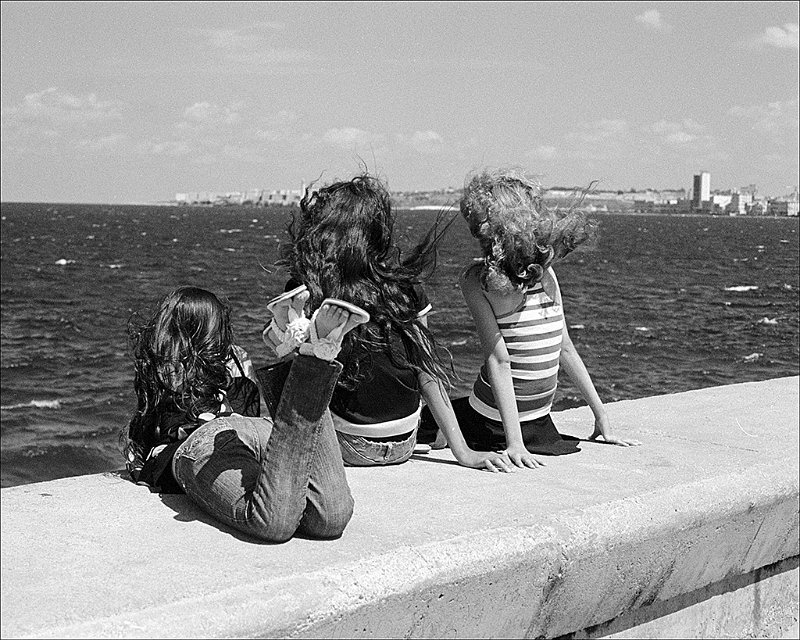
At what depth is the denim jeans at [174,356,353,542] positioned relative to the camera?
9.18 ft

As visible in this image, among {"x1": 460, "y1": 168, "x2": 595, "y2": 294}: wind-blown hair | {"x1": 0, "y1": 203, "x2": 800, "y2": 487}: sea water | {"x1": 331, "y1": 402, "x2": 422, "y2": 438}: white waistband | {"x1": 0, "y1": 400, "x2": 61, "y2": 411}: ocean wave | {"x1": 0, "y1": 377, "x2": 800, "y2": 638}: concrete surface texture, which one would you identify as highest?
{"x1": 460, "y1": 168, "x2": 595, "y2": 294}: wind-blown hair

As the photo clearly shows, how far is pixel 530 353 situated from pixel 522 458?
0.54 m

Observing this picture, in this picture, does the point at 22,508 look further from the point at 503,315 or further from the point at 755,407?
the point at 755,407

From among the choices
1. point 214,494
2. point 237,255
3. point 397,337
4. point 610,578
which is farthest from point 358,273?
point 237,255

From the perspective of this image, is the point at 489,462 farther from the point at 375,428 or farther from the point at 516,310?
the point at 516,310

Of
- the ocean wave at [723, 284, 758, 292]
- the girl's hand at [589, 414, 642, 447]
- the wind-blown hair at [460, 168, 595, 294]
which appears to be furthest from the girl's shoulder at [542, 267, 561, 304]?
the ocean wave at [723, 284, 758, 292]

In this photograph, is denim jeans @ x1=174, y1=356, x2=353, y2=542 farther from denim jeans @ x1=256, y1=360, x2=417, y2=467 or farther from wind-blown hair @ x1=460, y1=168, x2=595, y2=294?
wind-blown hair @ x1=460, y1=168, x2=595, y2=294

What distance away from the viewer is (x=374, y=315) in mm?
3691

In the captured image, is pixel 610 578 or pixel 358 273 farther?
pixel 358 273

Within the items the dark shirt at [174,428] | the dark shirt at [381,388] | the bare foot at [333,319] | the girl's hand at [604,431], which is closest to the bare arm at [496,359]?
the dark shirt at [381,388]

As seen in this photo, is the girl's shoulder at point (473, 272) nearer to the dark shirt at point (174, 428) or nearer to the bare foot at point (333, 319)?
the dark shirt at point (174, 428)

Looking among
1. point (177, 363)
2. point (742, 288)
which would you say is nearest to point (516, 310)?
point (177, 363)

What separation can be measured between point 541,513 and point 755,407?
1.96 metres

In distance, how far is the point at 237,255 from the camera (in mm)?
61031
